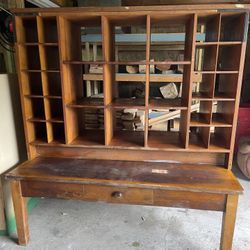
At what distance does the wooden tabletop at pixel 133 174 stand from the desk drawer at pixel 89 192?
57 millimetres

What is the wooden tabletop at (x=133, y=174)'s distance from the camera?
4.77ft

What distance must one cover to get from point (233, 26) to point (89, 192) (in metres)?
1.60

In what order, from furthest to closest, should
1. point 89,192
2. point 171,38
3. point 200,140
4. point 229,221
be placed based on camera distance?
point 171,38, point 200,140, point 89,192, point 229,221

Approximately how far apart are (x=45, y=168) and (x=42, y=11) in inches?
45.3

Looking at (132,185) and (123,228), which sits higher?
(132,185)

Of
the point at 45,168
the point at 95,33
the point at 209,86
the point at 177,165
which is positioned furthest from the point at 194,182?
the point at 95,33

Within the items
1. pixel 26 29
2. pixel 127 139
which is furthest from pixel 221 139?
pixel 26 29

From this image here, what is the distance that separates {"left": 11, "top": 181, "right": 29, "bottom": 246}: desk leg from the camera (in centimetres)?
163

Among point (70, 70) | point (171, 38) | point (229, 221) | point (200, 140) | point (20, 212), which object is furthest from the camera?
point (171, 38)

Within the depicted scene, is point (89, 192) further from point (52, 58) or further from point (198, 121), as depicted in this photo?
point (52, 58)

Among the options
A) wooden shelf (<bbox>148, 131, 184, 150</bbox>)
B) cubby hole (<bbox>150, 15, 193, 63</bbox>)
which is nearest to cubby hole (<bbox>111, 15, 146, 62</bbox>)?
cubby hole (<bbox>150, 15, 193, 63</bbox>)

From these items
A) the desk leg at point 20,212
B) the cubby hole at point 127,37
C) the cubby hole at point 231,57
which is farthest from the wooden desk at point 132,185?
the cubby hole at point 127,37

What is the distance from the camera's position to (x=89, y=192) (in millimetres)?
1568

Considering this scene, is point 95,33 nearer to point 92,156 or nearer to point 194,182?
point 92,156
